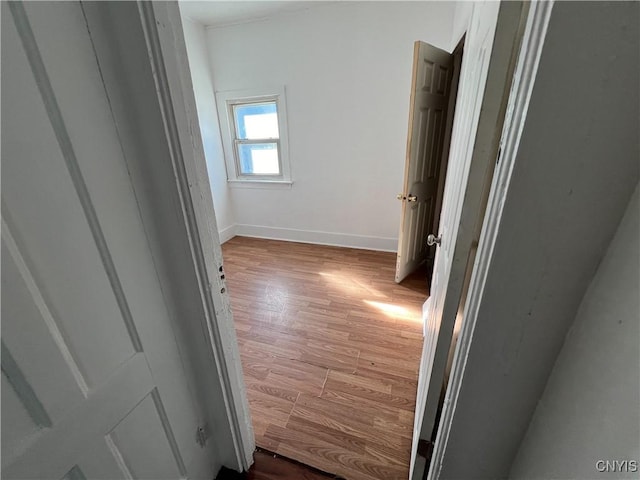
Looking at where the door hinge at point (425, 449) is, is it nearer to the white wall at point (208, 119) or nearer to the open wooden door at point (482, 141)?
the open wooden door at point (482, 141)

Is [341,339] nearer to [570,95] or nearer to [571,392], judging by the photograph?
[571,392]

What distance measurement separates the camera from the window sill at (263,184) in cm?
345

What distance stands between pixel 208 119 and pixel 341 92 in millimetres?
1676

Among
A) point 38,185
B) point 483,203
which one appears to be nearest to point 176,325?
point 38,185

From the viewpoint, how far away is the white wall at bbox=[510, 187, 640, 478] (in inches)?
15.9

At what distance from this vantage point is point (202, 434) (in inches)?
41.8

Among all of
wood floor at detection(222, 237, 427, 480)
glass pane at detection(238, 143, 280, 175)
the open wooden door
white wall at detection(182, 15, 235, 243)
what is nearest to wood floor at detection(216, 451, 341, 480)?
wood floor at detection(222, 237, 427, 480)

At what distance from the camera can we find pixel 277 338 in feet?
6.42

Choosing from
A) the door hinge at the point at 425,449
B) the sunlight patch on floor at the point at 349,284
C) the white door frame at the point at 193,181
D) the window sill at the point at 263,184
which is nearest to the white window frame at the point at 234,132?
the window sill at the point at 263,184

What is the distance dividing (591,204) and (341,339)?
171 cm

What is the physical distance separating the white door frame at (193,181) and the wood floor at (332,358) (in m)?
0.47

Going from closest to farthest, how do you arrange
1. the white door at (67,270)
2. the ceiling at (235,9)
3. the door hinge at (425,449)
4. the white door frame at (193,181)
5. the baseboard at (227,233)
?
the white door at (67,270)
the white door frame at (193,181)
the door hinge at (425,449)
the ceiling at (235,9)
the baseboard at (227,233)

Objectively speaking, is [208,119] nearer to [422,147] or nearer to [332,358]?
[422,147]

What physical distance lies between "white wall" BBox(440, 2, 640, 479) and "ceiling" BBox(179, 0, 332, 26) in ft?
9.75
